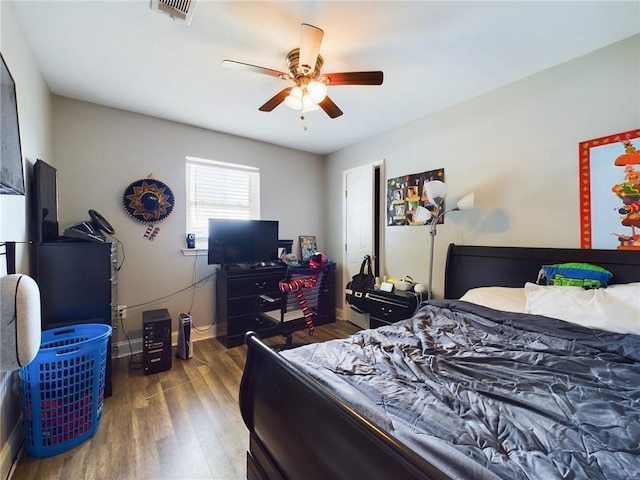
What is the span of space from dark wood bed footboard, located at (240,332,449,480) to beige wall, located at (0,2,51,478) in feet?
4.33

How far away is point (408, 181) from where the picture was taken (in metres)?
3.25

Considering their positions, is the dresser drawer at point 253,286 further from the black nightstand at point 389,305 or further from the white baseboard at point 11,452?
the white baseboard at point 11,452

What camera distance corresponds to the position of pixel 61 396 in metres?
1.61

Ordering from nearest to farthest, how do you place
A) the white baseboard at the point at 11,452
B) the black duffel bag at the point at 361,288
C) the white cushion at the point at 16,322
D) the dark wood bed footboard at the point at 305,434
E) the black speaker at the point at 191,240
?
the dark wood bed footboard at the point at 305,434, the white cushion at the point at 16,322, the white baseboard at the point at 11,452, the black speaker at the point at 191,240, the black duffel bag at the point at 361,288

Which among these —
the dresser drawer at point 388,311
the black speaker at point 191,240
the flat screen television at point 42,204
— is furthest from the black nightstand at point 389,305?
the flat screen television at point 42,204

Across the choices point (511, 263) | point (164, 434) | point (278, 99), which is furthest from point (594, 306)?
point (164, 434)

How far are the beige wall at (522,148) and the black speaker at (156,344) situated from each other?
2626 millimetres

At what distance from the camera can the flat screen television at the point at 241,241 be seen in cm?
318

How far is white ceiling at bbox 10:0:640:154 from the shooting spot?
5.33 ft

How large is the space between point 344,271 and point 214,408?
252 cm

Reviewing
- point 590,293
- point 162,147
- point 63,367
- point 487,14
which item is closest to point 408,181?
point 487,14

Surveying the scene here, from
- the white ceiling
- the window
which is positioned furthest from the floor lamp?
the window

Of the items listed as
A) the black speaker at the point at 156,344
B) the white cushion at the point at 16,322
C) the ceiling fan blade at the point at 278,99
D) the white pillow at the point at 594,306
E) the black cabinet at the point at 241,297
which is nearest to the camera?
the white cushion at the point at 16,322

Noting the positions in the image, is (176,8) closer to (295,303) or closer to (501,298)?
(295,303)
